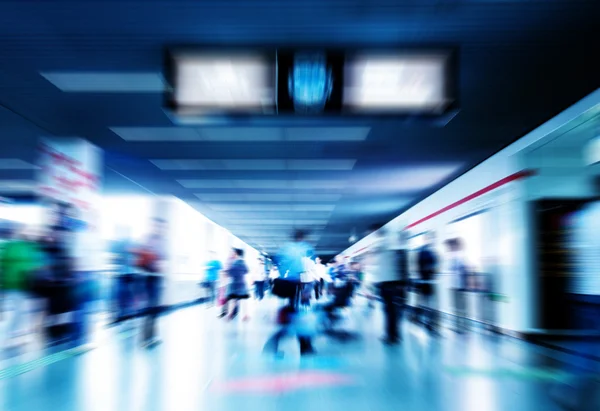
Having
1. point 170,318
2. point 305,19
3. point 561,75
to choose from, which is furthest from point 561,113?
point 170,318

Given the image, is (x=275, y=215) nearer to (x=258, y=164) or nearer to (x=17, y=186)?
(x=258, y=164)

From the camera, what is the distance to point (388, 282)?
6.85 meters

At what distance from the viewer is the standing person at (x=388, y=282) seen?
259 inches

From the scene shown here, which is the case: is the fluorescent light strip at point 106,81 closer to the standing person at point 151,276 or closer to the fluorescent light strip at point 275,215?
the standing person at point 151,276

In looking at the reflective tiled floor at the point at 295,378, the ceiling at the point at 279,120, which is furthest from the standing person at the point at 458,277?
the reflective tiled floor at the point at 295,378

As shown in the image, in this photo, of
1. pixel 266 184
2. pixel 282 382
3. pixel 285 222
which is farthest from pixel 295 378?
pixel 285 222

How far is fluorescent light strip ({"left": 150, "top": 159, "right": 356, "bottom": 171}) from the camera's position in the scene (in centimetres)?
805

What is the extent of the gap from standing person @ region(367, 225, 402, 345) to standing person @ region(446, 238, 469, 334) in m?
2.77

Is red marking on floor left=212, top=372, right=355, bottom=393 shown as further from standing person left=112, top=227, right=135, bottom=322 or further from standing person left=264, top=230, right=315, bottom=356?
standing person left=112, top=227, right=135, bottom=322

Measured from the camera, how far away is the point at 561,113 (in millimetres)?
5691

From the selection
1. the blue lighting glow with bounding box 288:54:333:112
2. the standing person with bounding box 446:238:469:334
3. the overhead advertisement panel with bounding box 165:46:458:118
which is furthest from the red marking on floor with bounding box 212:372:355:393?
the standing person with bounding box 446:238:469:334

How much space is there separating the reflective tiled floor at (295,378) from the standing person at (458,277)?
275 cm

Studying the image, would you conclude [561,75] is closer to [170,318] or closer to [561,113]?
[561,113]

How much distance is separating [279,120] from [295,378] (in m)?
2.96
